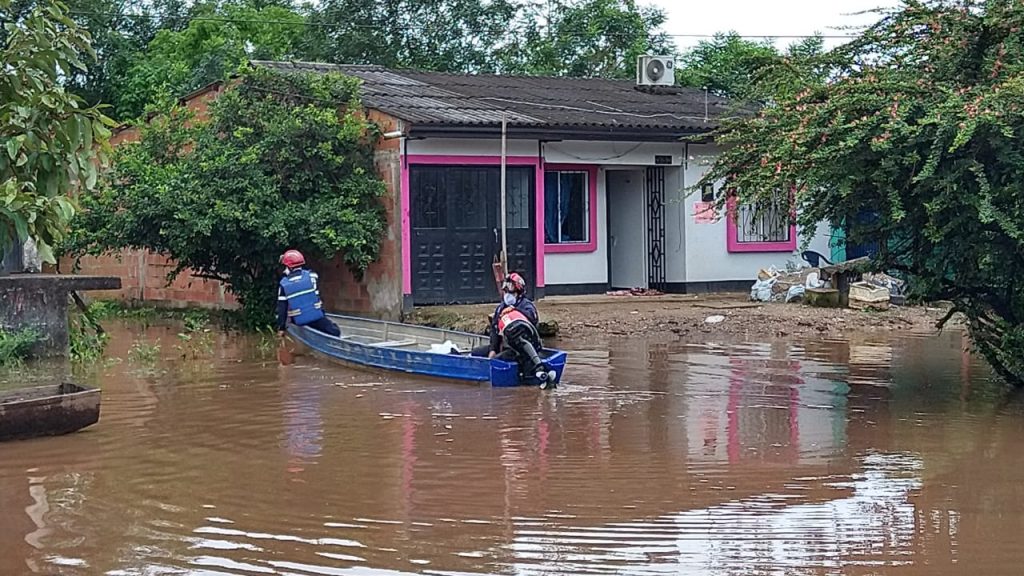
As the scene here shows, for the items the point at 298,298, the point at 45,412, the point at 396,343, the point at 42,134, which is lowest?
the point at 45,412

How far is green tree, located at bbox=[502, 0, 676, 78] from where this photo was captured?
36438 mm

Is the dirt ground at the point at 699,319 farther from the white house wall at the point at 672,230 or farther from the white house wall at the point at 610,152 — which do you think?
the white house wall at the point at 610,152

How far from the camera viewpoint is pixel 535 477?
389 inches

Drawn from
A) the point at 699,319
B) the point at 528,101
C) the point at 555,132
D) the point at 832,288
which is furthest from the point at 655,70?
the point at 699,319

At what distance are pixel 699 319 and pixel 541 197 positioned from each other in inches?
146

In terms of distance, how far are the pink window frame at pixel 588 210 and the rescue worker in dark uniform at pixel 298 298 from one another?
6561mm

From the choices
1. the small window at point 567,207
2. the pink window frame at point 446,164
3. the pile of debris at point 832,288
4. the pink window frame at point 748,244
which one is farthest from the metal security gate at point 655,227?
the pink window frame at point 446,164

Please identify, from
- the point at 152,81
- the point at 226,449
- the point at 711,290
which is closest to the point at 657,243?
the point at 711,290

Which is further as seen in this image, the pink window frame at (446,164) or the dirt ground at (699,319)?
the pink window frame at (446,164)

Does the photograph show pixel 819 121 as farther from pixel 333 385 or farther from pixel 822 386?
pixel 333 385

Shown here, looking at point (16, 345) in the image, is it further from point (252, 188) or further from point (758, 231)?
point (758, 231)

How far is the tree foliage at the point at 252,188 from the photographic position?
20.4 m

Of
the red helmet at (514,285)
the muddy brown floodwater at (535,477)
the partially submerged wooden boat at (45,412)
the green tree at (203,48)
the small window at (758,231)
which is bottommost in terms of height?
the muddy brown floodwater at (535,477)

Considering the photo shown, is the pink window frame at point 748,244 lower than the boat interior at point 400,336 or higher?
higher
